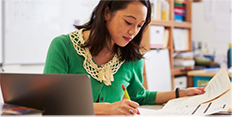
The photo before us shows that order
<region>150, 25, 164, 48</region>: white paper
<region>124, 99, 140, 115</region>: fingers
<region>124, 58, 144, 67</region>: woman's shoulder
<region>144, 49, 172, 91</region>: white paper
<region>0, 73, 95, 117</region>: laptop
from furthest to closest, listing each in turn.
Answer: <region>150, 25, 164, 48</region>: white paper < <region>144, 49, 172, 91</region>: white paper < <region>124, 58, 144, 67</region>: woman's shoulder < <region>124, 99, 140, 115</region>: fingers < <region>0, 73, 95, 117</region>: laptop

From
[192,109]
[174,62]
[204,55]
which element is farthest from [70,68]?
[204,55]

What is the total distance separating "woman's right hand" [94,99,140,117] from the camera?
2.38ft

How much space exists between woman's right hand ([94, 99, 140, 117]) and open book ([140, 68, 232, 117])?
148 millimetres

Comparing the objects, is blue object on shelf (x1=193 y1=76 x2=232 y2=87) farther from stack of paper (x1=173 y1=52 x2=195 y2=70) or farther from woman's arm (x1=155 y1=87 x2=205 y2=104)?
woman's arm (x1=155 y1=87 x2=205 y2=104)

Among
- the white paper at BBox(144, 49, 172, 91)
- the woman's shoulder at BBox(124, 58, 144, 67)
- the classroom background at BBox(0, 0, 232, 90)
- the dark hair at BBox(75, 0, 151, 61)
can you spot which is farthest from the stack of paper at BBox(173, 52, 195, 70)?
the dark hair at BBox(75, 0, 151, 61)

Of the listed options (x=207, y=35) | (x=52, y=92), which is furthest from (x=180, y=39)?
(x=52, y=92)

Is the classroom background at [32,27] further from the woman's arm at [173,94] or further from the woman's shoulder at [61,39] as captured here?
the woman's arm at [173,94]

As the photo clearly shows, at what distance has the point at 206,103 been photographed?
951mm

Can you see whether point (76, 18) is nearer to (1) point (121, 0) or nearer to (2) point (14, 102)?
(1) point (121, 0)

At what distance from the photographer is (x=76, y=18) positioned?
97.0 inches

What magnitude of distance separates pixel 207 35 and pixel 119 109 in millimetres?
3472

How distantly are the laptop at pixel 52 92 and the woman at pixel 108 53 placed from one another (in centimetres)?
33

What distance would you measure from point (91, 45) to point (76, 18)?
1.37 metres

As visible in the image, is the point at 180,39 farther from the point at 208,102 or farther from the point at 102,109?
the point at 102,109
